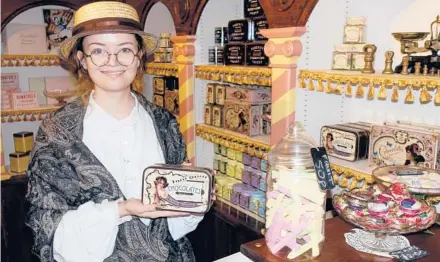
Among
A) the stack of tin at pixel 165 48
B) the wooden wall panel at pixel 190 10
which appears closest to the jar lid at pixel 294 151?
the wooden wall panel at pixel 190 10

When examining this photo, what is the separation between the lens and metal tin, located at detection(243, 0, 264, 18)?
2.59m

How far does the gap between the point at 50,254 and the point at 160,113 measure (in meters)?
0.67

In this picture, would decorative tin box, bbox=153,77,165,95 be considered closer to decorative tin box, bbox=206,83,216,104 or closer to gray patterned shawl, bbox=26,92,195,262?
decorative tin box, bbox=206,83,216,104

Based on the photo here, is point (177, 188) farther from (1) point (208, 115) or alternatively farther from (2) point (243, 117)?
(1) point (208, 115)

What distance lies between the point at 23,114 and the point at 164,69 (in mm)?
1400

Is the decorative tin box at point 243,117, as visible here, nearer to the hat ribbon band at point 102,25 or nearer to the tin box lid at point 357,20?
the tin box lid at point 357,20

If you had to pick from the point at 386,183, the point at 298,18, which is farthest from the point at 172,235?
the point at 298,18

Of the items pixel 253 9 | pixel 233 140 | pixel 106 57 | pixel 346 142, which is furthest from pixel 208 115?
pixel 106 57

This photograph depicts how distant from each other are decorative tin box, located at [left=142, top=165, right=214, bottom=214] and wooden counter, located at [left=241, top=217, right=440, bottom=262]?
22cm

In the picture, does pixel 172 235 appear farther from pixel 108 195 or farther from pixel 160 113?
pixel 160 113

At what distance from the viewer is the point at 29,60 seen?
388 cm

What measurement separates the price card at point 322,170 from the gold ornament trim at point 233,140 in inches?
49.7

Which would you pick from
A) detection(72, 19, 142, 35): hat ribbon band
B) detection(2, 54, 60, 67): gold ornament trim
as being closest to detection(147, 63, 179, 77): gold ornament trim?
detection(2, 54, 60, 67): gold ornament trim

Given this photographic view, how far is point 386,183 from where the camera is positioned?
160 centimetres
